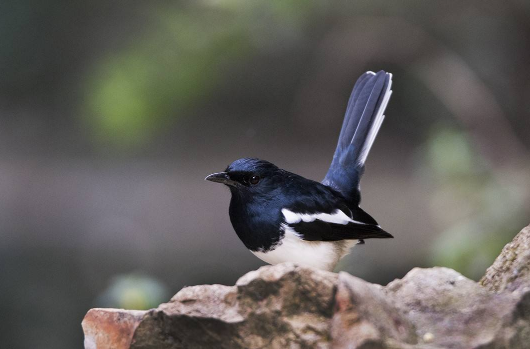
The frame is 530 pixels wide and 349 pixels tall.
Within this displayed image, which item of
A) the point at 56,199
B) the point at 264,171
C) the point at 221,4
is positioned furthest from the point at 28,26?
the point at 264,171

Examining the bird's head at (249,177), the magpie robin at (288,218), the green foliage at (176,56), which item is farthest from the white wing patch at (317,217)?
the green foliage at (176,56)

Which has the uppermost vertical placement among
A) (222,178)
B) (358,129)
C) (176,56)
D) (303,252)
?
(176,56)

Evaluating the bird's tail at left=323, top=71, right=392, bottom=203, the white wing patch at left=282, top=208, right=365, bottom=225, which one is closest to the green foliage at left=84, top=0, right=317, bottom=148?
the bird's tail at left=323, top=71, right=392, bottom=203

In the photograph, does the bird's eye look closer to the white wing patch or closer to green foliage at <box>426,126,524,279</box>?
the white wing patch

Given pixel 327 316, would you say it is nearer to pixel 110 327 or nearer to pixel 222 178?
pixel 110 327

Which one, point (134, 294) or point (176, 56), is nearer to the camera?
point (134, 294)

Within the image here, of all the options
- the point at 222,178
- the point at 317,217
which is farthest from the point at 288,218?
the point at 222,178

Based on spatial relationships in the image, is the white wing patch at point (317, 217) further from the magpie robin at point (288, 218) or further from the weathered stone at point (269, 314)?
the weathered stone at point (269, 314)
